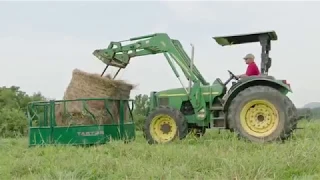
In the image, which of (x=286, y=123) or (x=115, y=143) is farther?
(x=286, y=123)

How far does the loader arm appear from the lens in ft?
36.2

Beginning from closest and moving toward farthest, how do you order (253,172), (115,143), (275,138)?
(253,172) → (115,143) → (275,138)

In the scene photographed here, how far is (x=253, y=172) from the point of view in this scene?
534cm

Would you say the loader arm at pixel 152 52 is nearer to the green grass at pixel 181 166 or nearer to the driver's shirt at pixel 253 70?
the driver's shirt at pixel 253 70

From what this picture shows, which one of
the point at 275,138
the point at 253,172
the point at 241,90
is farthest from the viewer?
the point at 241,90

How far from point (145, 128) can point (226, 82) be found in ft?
6.08

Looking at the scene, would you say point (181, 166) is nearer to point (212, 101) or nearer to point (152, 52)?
point (212, 101)

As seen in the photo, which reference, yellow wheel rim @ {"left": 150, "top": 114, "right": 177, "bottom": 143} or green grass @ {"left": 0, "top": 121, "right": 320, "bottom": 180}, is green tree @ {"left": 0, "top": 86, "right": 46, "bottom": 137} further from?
green grass @ {"left": 0, "top": 121, "right": 320, "bottom": 180}

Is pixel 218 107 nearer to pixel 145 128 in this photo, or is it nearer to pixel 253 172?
pixel 145 128

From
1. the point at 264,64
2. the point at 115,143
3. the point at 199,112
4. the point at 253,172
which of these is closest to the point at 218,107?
the point at 199,112

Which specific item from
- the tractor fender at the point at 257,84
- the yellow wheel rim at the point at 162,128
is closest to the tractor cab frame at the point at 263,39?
the tractor fender at the point at 257,84

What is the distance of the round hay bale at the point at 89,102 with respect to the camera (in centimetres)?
1045

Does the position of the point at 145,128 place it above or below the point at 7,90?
below

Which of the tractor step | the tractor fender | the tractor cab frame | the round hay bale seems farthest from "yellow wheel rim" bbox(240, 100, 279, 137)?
the round hay bale
